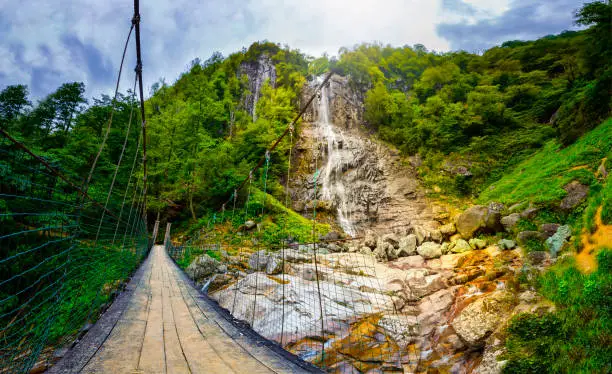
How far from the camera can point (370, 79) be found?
2294 cm

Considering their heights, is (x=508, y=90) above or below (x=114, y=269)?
above

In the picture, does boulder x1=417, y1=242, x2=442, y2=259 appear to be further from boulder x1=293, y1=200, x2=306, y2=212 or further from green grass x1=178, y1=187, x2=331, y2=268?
boulder x1=293, y1=200, x2=306, y2=212

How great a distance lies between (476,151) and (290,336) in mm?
13807

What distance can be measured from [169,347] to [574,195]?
808cm

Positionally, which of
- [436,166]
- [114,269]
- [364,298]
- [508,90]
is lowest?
[364,298]

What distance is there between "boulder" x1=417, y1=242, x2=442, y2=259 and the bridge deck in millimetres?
6312

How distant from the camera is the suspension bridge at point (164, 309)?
Result: 1.45 metres

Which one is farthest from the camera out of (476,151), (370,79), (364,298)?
(370,79)

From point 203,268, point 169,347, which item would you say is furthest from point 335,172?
point 169,347

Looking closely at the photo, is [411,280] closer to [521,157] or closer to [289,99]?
[521,157]

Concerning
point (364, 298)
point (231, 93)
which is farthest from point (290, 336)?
point (231, 93)

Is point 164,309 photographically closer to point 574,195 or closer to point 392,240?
point 392,240

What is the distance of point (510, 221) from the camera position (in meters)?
6.75

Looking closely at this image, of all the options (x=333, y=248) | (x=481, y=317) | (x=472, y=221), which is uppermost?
(x=472, y=221)
